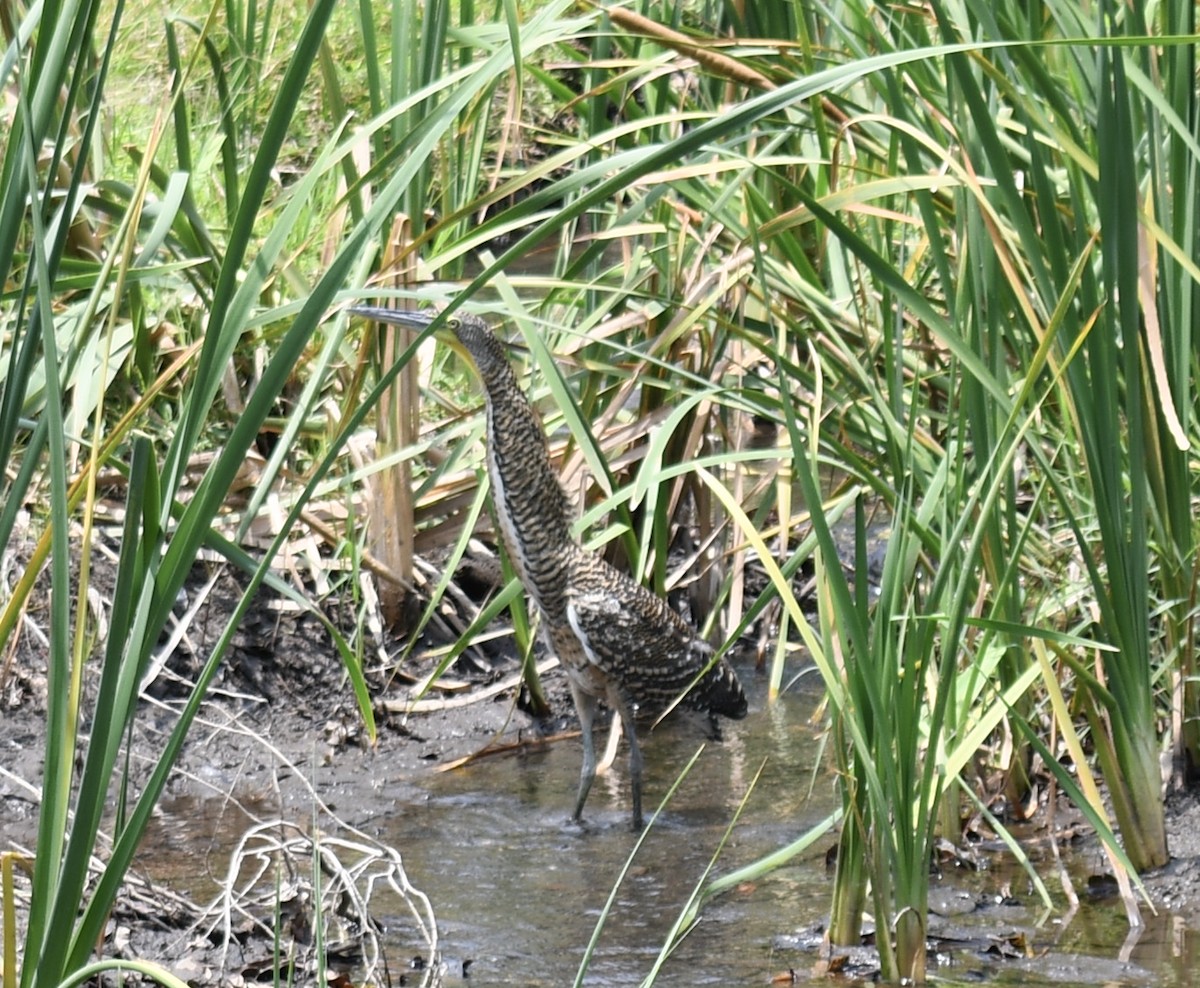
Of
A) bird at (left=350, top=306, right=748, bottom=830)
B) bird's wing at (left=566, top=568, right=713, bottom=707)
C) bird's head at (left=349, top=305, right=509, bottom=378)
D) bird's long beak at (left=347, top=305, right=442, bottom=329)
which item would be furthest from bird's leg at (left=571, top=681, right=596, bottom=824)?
bird's long beak at (left=347, top=305, right=442, bottom=329)

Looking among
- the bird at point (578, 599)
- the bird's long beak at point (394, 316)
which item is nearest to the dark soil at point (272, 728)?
the bird at point (578, 599)

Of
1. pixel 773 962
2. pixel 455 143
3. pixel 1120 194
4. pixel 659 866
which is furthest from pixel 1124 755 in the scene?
pixel 455 143

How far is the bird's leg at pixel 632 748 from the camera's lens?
4793 mm

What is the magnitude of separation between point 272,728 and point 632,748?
1092mm

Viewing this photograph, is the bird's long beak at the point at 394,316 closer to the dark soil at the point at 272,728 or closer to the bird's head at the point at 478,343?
the bird's head at the point at 478,343

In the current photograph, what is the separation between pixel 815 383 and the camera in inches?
139

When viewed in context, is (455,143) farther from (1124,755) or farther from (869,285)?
(1124,755)

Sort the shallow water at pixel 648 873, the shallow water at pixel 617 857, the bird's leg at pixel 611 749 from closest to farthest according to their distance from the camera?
the shallow water at pixel 648 873 < the shallow water at pixel 617 857 < the bird's leg at pixel 611 749

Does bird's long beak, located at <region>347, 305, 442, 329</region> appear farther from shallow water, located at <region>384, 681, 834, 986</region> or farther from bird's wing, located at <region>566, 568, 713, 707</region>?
shallow water, located at <region>384, 681, 834, 986</region>

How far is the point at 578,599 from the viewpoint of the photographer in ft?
16.0

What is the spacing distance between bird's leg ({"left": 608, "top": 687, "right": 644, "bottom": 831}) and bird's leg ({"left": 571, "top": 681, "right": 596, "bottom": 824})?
0.25ft

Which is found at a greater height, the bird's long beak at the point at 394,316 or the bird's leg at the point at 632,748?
the bird's long beak at the point at 394,316

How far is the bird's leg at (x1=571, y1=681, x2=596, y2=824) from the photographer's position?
15.4 ft

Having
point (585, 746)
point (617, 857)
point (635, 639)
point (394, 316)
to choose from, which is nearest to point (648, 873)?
point (617, 857)
